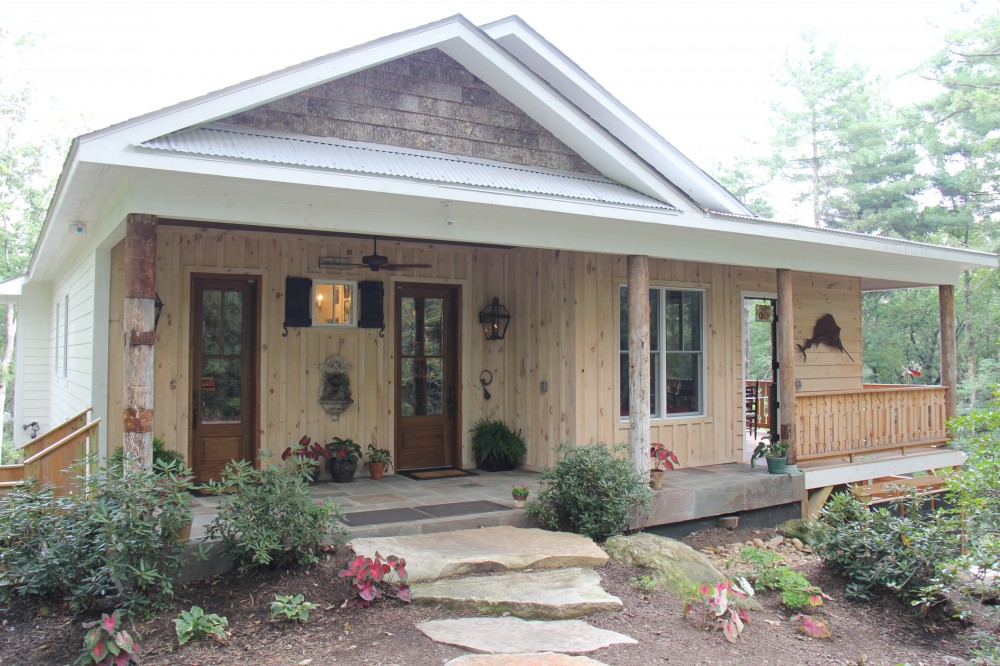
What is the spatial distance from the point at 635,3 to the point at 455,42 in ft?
143

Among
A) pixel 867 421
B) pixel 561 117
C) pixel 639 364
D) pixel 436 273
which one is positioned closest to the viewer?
pixel 561 117

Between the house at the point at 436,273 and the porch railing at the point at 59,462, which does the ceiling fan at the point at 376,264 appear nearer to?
the house at the point at 436,273

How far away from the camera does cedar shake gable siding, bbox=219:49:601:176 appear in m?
6.10

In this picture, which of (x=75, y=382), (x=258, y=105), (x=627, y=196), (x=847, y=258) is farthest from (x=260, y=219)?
(x=847, y=258)

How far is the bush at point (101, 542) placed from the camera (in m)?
4.51

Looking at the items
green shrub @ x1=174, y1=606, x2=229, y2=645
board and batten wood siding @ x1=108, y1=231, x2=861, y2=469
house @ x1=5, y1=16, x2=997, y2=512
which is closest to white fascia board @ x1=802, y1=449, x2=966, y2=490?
house @ x1=5, y1=16, x2=997, y2=512

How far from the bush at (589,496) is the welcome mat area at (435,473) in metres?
2.00

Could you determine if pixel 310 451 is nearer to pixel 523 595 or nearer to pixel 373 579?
pixel 373 579

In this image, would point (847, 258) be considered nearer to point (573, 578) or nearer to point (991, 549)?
point (991, 549)

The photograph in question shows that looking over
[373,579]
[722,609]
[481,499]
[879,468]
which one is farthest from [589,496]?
[879,468]

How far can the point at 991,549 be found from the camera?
15.6 ft

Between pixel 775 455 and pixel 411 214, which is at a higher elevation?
pixel 411 214

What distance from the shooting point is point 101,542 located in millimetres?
4594

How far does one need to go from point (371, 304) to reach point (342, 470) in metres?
1.80
